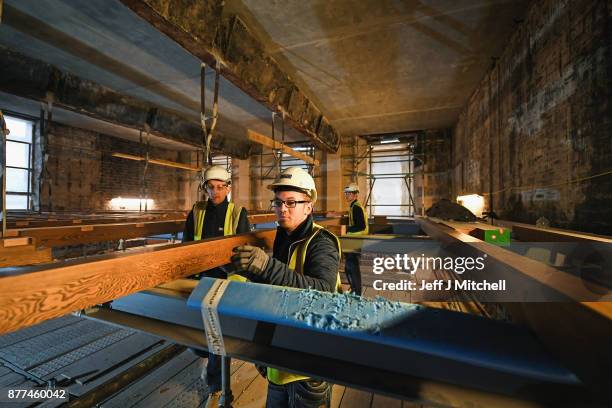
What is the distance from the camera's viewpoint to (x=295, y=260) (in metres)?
1.84

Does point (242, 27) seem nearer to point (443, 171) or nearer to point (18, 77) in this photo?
point (18, 77)

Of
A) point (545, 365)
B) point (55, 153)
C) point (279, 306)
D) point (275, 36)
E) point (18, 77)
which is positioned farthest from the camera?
point (55, 153)

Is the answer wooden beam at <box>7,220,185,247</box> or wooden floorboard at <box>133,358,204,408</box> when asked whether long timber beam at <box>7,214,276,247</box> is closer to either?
wooden beam at <box>7,220,185,247</box>

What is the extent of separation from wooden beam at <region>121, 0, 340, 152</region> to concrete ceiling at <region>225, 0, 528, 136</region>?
244mm

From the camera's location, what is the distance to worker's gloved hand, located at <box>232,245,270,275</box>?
1.54 meters

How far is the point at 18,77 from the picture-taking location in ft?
14.0

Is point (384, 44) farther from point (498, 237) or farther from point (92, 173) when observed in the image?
point (92, 173)

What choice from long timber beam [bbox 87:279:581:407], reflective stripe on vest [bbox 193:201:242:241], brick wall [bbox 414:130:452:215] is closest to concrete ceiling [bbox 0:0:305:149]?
reflective stripe on vest [bbox 193:201:242:241]

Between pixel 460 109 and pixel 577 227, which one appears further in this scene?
pixel 460 109

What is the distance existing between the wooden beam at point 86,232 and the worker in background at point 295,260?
7.24 ft

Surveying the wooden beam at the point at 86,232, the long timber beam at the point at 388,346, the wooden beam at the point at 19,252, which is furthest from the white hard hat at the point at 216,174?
the long timber beam at the point at 388,346

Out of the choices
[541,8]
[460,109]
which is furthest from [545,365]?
[460,109]

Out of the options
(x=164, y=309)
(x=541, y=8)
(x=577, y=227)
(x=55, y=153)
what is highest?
(x=541, y=8)

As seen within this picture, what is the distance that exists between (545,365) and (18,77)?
6.91m
